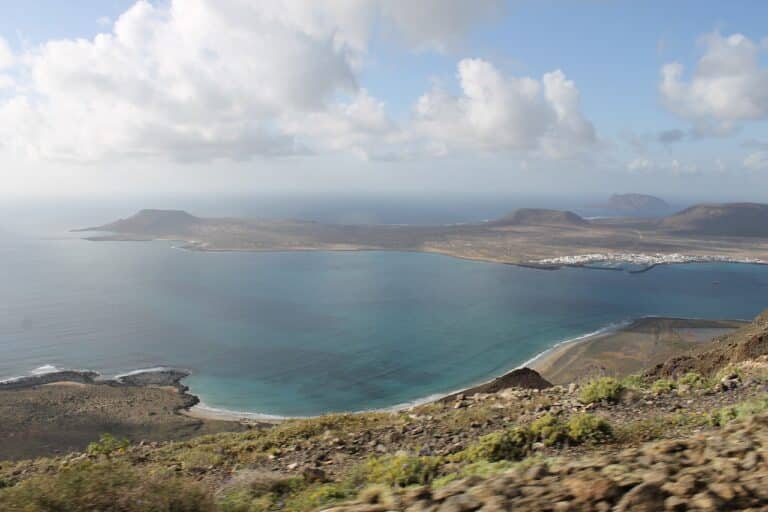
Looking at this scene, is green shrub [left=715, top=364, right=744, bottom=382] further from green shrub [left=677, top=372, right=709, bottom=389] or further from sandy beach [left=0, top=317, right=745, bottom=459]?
sandy beach [left=0, top=317, right=745, bottom=459]

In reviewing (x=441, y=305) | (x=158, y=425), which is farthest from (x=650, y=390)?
(x=441, y=305)

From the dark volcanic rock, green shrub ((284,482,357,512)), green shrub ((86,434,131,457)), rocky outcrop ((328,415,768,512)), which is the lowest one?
the dark volcanic rock

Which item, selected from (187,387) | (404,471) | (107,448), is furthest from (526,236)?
(404,471)

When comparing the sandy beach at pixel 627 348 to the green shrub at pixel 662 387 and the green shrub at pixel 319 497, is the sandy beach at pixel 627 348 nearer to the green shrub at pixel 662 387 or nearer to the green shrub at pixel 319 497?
the green shrub at pixel 662 387

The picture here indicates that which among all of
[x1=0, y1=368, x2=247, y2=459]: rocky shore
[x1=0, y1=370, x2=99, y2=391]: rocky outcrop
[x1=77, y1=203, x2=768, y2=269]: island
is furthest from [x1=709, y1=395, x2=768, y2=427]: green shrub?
[x1=77, y1=203, x2=768, y2=269]: island

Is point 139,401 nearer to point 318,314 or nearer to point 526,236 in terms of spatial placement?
point 318,314

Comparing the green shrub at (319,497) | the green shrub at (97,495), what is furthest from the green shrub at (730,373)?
the green shrub at (97,495)

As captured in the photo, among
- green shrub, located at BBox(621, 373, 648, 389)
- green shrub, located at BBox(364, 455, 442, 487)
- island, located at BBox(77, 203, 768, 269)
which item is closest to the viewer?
green shrub, located at BBox(364, 455, 442, 487)
